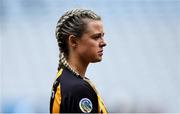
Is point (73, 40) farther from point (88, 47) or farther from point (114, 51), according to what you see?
point (114, 51)

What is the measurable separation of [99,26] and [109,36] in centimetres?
278

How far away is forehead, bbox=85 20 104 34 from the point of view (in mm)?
1618

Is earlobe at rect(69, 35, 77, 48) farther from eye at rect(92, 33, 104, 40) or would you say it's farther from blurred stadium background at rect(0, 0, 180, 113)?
blurred stadium background at rect(0, 0, 180, 113)

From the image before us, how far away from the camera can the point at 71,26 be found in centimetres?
162

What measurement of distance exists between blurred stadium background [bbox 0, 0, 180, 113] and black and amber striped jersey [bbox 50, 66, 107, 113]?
2.35 metres

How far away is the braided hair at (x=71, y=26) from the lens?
5.29 ft

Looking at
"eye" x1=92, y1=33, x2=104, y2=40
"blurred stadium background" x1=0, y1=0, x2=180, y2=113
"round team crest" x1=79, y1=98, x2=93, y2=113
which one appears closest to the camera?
"round team crest" x1=79, y1=98, x2=93, y2=113

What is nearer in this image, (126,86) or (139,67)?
(126,86)

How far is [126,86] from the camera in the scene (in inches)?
162

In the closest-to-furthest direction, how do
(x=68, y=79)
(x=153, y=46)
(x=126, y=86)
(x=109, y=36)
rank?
(x=68, y=79)
(x=126, y=86)
(x=109, y=36)
(x=153, y=46)

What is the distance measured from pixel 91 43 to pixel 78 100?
179mm

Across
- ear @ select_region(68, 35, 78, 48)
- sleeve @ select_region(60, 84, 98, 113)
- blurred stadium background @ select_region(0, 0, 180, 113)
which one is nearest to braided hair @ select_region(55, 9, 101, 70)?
ear @ select_region(68, 35, 78, 48)

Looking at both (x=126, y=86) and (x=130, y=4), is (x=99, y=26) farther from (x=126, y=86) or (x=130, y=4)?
(x=130, y=4)

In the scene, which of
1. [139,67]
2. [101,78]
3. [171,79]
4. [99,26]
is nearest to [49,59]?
[101,78]
